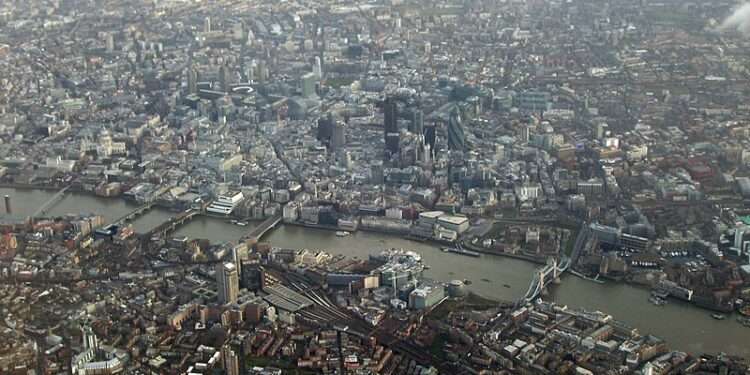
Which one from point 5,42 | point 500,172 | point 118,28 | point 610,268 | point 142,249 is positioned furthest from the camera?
point 118,28

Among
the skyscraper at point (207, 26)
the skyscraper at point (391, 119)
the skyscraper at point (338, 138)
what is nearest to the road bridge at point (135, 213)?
the skyscraper at point (338, 138)

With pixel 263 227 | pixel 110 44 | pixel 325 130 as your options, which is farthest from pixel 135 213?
pixel 110 44

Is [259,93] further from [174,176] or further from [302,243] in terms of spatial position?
[302,243]

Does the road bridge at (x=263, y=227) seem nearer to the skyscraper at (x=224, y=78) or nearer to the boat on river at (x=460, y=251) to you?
the boat on river at (x=460, y=251)

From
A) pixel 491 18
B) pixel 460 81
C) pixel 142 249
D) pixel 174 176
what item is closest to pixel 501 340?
pixel 142 249

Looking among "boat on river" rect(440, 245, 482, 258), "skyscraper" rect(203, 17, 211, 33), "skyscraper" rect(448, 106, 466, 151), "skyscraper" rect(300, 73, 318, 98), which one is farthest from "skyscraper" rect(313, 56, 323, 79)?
"boat on river" rect(440, 245, 482, 258)
